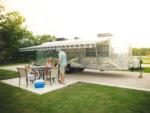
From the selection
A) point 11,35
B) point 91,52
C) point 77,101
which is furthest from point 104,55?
point 11,35

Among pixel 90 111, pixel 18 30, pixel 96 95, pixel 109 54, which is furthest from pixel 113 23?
pixel 90 111

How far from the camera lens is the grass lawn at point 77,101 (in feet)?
16.6

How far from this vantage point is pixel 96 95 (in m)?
6.45

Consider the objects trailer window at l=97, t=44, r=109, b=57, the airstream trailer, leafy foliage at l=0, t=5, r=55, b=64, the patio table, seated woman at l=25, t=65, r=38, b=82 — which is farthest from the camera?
leafy foliage at l=0, t=5, r=55, b=64

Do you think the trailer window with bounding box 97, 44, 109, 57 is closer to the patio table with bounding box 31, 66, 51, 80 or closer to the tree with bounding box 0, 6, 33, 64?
the patio table with bounding box 31, 66, 51, 80

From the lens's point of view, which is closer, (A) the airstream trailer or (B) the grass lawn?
(B) the grass lawn

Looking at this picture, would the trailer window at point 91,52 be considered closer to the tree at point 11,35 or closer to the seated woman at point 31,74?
the seated woman at point 31,74

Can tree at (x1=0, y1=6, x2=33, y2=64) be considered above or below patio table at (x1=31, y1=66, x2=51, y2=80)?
above

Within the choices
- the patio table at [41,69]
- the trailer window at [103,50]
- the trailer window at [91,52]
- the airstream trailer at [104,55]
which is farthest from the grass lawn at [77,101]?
the trailer window at [91,52]

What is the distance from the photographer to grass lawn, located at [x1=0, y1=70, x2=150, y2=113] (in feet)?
16.6

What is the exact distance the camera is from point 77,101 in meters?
5.79

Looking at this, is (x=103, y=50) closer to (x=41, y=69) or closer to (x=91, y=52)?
(x=91, y=52)

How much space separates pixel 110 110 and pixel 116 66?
19.0 ft

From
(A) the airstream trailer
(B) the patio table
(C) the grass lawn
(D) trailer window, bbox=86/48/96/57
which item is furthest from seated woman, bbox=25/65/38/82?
(D) trailer window, bbox=86/48/96/57
